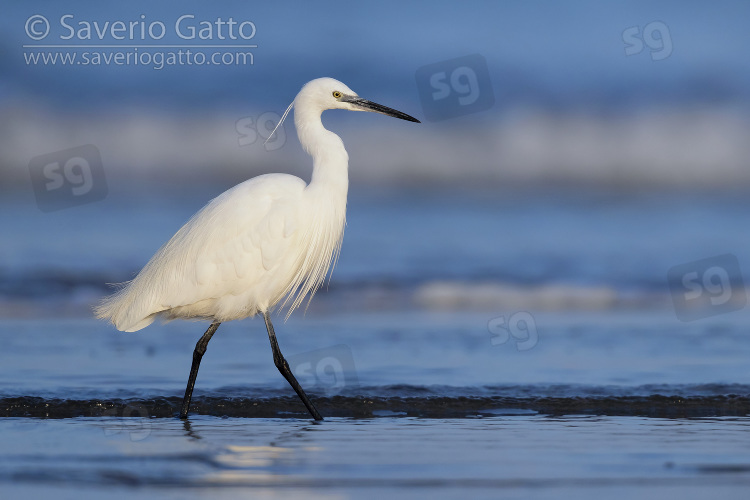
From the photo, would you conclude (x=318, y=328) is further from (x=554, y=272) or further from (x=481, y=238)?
(x=481, y=238)

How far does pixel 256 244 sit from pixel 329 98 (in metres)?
1.28

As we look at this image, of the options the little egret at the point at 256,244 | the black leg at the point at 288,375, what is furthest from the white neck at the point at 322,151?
the black leg at the point at 288,375

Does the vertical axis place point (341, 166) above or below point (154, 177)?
below

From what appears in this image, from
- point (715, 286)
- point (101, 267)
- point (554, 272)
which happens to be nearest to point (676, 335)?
point (715, 286)

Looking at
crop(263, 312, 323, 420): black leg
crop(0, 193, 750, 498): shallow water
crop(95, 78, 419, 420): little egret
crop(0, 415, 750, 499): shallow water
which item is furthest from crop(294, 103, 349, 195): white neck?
crop(0, 415, 750, 499): shallow water

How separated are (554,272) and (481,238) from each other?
319 cm

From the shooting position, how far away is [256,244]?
770cm

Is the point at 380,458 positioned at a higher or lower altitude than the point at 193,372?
lower

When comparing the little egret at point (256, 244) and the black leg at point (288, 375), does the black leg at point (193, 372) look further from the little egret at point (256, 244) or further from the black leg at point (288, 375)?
the black leg at point (288, 375)

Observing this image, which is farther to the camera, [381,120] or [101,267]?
[381,120]

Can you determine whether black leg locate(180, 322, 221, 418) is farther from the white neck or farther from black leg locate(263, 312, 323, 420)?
the white neck

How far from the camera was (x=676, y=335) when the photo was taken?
10469 mm

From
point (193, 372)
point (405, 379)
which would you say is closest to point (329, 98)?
point (193, 372)

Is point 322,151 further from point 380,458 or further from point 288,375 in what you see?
point 380,458
